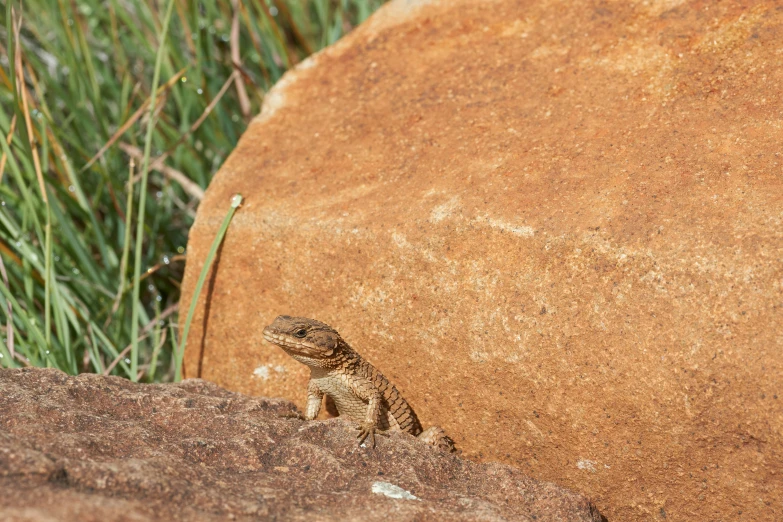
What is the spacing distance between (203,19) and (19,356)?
9.23 ft

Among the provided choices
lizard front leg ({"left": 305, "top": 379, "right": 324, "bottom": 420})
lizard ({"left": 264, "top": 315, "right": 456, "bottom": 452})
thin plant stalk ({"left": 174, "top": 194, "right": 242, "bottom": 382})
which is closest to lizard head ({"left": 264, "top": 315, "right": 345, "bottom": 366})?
lizard ({"left": 264, "top": 315, "right": 456, "bottom": 452})

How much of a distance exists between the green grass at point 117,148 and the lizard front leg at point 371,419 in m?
1.16

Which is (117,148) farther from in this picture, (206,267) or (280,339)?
(280,339)

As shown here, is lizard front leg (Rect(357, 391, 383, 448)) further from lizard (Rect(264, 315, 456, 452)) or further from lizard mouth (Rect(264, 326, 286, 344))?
lizard mouth (Rect(264, 326, 286, 344))

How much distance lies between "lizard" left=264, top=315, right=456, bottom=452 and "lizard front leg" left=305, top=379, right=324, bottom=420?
0.03 m

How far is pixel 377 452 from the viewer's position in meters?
3.14

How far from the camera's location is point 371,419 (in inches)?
131

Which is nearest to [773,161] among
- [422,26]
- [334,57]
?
[422,26]

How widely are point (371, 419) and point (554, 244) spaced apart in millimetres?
1064

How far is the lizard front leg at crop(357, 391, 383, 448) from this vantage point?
3217 mm

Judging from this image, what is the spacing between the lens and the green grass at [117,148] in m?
4.32

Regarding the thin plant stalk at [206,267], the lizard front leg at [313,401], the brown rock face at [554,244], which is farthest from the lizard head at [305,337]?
the thin plant stalk at [206,267]

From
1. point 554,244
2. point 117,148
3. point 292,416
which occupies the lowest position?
point 292,416

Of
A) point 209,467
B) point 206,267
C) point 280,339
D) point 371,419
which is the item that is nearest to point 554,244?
point 371,419
